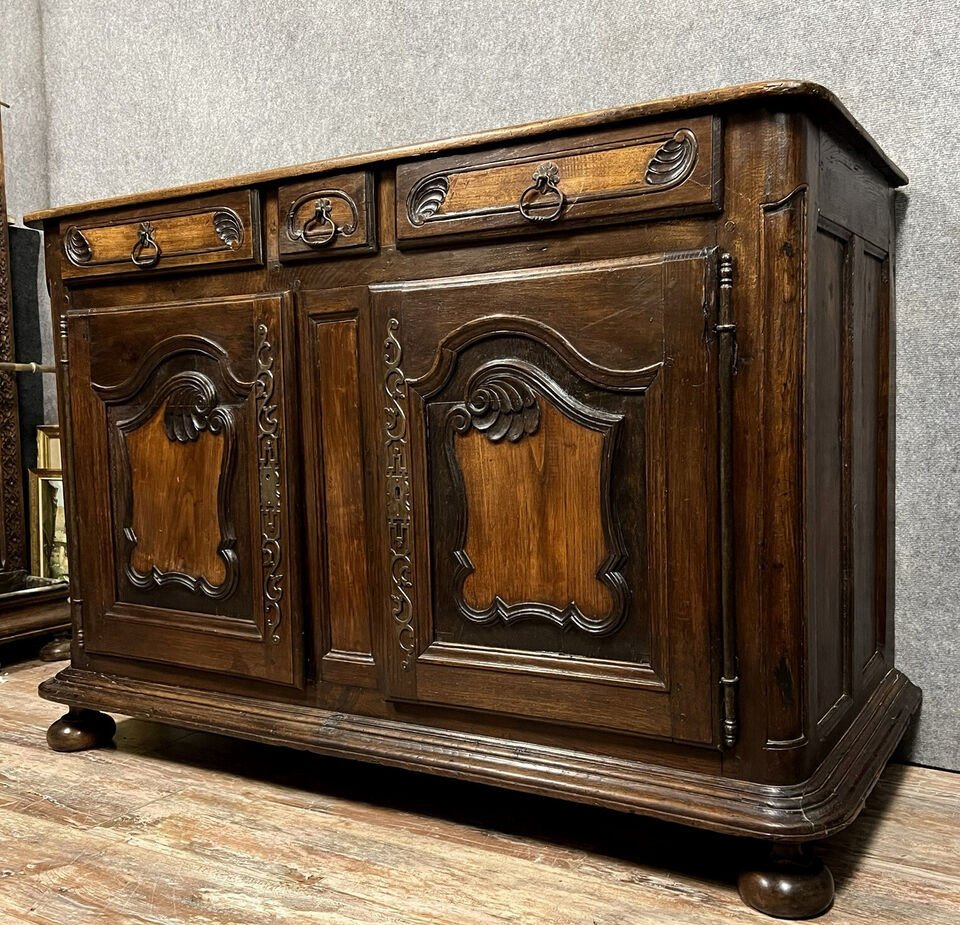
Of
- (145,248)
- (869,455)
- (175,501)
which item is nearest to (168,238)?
(145,248)

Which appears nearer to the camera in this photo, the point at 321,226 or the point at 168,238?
the point at 321,226

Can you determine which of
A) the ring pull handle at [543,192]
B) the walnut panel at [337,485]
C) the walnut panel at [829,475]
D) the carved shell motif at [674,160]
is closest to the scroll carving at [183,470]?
the walnut panel at [337,485]

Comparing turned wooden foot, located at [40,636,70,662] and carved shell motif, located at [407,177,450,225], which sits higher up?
carved shell motif, located at [407,177,450,225]

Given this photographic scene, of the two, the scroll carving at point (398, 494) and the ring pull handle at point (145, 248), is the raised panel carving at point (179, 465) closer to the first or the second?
the ring pull handle at point (145, 248)

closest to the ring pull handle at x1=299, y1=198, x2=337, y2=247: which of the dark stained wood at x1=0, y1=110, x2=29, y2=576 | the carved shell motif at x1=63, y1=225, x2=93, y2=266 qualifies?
the carved shell motif at x1=63, y1=225, x2=93, y2=266

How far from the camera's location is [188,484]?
157cm

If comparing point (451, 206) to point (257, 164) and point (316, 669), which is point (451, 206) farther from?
point (257, 164)

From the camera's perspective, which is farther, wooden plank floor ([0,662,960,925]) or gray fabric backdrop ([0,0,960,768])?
gray fabric backdrop ([0,0,960,768])

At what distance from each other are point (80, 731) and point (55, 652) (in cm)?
67

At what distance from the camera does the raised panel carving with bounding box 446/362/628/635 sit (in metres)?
1.25

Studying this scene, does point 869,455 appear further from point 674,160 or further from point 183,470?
point 183,470

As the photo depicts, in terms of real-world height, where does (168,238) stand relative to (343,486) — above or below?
above

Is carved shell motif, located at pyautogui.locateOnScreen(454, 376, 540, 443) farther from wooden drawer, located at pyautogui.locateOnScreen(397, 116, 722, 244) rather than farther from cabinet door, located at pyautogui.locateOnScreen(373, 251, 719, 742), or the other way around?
wooden drawer, located at pyautogui.locateOnScreen(397, 116, 722, 244)

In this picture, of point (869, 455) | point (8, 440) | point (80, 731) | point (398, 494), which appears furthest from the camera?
point (8, 440)
